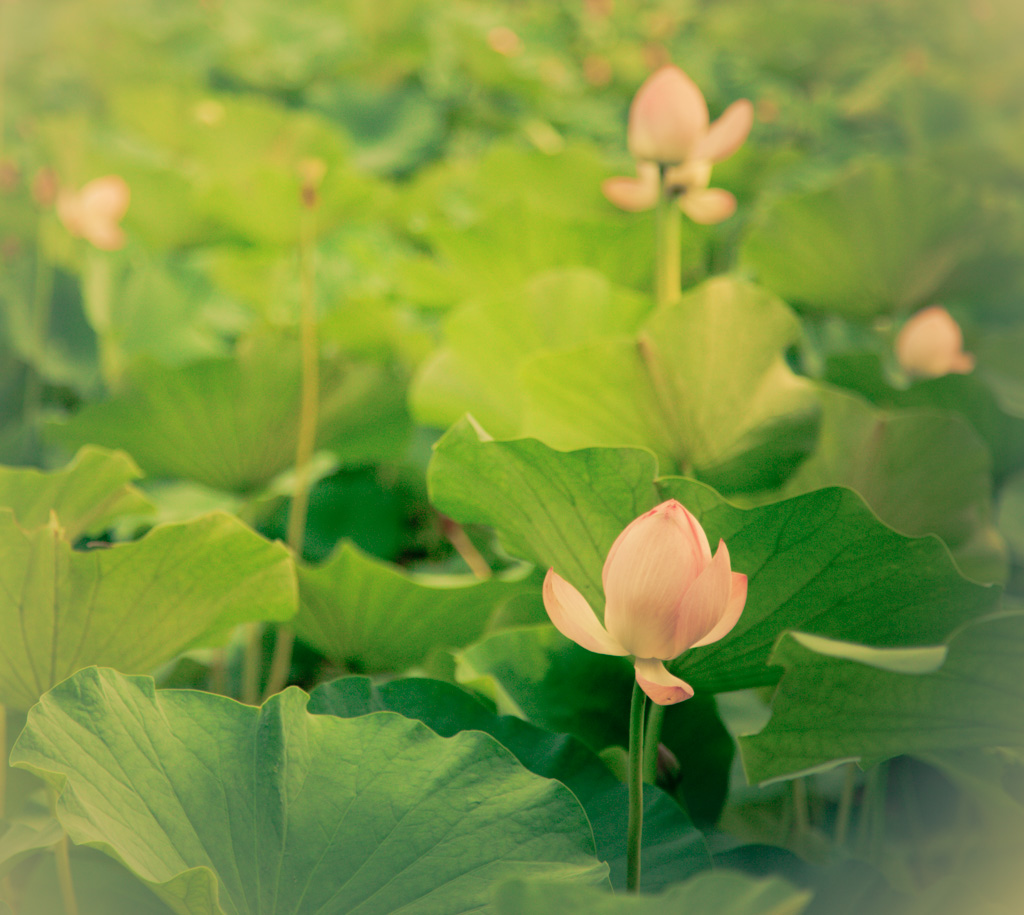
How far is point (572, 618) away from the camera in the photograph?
0.97 feet

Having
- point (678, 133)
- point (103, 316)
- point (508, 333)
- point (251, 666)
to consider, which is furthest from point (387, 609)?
point (103, 316)

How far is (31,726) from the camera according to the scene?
0.94 feet

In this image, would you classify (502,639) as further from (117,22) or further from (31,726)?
(117,22)

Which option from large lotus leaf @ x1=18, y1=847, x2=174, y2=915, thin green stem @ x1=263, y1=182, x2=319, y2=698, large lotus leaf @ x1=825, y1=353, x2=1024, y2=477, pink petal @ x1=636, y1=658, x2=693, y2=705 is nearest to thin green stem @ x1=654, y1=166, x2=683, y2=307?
large lotus leaf @ x1=825, y1=353, x2=1024, y2=477

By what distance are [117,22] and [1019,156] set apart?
1.63m

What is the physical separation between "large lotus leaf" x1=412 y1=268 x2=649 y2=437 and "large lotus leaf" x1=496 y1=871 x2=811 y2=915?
0.37 meters

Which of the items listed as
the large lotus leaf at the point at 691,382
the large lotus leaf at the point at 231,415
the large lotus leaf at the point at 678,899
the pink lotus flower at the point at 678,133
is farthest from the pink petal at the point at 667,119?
the large lotus leaf at the point at 678,899

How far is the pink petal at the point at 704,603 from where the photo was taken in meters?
0.27

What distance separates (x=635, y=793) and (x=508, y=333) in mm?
355

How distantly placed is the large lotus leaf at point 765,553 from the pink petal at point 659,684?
0.14ft

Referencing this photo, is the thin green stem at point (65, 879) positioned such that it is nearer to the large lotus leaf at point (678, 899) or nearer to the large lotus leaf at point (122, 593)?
the large lotus leaf at point (122, 593)

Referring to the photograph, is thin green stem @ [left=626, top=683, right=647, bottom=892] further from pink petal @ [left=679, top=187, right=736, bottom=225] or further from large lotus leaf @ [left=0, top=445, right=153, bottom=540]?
pink petal @ [left=679, top=187, right=736, bottom=225]

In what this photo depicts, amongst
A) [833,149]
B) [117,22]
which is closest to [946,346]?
[833,149]

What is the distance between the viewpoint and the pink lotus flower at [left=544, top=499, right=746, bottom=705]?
275 millimetres
